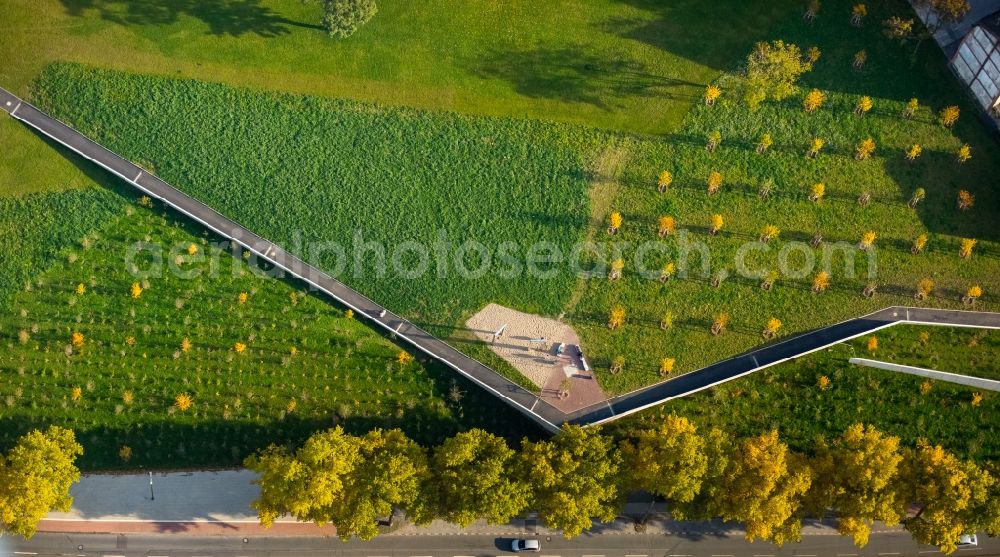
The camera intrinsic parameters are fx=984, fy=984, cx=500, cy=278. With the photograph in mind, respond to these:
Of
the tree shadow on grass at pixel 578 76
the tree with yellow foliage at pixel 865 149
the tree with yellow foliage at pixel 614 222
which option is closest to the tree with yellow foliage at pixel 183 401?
the tree shadow on grass at pixel 578 76

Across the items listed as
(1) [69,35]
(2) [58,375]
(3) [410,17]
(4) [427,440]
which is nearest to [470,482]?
(4) [427,440]

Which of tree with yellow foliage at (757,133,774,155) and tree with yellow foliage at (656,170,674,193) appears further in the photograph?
tree with yellow foliage at (757,133,774,155)

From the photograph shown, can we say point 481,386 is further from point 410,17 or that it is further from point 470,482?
point 410,17

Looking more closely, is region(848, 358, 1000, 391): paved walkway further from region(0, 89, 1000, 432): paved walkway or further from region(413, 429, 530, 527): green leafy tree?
region(413, 429, 530, 527): green leafy tree

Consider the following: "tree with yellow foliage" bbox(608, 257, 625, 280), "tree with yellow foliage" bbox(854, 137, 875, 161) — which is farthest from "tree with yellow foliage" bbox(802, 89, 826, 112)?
"tree with yellow foliage" bbox(608, 257, 625, 280)

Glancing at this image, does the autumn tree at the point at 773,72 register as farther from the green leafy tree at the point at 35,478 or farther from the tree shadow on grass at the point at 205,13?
the green leafy tree at the point at 35,478

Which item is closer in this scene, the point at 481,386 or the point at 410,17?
the point at 481,386
